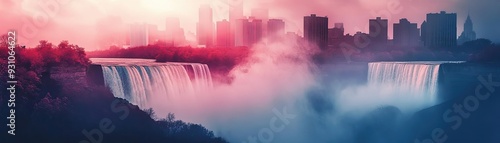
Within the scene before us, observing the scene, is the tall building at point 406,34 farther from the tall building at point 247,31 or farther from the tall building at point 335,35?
the tall building at point 247,31

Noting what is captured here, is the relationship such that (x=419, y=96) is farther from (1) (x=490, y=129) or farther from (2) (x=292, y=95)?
(2) (x=292, y=95)

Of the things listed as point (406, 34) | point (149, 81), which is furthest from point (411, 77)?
point (406, 34)

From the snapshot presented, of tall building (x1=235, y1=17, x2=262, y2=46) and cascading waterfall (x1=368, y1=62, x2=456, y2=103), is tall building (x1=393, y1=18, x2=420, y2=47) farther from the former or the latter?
cascading waterfall (x1=368, y1=62, x2=456, y2=103)

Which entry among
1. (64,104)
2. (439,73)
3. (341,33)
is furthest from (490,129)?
(341,33)
